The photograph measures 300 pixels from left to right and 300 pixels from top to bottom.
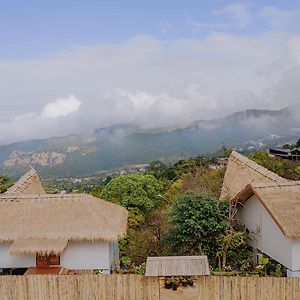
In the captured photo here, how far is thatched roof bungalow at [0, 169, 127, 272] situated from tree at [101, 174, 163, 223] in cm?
703

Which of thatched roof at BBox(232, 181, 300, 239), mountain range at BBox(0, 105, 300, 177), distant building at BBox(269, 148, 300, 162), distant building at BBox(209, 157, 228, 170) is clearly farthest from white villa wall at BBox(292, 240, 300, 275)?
mountain range at BBox(0, 105, 300, 177)

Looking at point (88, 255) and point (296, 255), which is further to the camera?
point (88, 255)

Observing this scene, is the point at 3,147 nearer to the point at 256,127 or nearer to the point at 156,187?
the point at 256,127

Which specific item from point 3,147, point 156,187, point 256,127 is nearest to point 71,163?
point 3,147

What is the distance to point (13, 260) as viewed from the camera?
43.9ft

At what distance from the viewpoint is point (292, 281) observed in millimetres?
9992

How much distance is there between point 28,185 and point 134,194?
4.90 metres

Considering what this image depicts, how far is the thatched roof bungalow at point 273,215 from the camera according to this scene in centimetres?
1220

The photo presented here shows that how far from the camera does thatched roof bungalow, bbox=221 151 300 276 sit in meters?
12.2

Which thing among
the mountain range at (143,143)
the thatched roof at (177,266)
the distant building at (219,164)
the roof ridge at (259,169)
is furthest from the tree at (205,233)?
the mountain range at (143,143)

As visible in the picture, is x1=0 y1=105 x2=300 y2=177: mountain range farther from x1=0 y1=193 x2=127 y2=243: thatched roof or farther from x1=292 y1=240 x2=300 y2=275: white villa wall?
x1=292 y1=240 x2=300 y2=275: white villa wall

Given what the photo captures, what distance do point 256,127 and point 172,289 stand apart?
4262 inches

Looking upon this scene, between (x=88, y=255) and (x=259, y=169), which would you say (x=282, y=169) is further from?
(x=88, y=255)

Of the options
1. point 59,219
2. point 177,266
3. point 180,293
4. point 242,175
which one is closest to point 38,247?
point 59,219
